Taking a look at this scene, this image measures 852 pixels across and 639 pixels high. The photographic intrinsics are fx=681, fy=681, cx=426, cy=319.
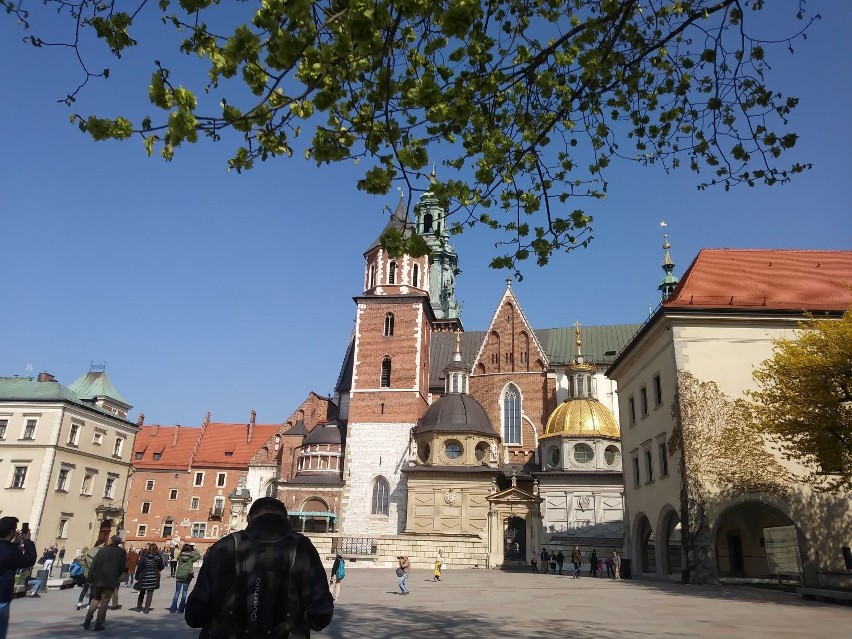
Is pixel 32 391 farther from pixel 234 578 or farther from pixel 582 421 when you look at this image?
pixel 234 578

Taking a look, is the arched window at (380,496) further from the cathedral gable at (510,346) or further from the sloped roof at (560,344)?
the cathedral gable at (510,346)

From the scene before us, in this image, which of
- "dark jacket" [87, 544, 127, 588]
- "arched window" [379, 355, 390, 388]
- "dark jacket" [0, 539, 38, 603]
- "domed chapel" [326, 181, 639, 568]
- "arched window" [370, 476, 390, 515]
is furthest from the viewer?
"arched window" [379, 355, 390, 388]

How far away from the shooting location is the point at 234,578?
12.2 feet

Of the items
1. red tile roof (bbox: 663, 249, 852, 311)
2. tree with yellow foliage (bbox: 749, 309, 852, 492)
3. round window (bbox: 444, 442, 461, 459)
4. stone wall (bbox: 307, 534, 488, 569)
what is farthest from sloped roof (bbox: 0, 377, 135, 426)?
tree with yellow foliage (bbox: 749, 309, 852, 492)

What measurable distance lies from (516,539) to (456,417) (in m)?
11.1

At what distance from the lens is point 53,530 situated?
37281 mm

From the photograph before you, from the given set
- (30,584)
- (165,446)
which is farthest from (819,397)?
(165,446)

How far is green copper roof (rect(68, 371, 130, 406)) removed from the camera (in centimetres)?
6138

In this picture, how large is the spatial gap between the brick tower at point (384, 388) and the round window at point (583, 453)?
10453 mm

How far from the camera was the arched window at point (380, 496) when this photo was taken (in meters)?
42.5

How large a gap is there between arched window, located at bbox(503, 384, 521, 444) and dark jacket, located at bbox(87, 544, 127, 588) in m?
38.9

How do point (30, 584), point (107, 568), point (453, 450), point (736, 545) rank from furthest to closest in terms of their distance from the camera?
point (453, 450)
point (736, 545)
point (30, 584)
point (107, 568)

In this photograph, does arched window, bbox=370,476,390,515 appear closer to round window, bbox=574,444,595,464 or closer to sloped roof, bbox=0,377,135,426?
round window, bbox=574,444,595,464

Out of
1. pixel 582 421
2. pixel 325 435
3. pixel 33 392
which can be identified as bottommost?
pixel 325 435
